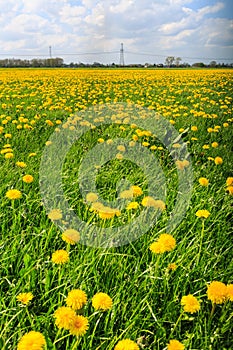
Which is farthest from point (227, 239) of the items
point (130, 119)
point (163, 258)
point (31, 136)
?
point (130, 119)

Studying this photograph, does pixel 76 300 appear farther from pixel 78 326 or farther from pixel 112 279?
pixel 112 279

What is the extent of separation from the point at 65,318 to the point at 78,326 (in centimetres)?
5

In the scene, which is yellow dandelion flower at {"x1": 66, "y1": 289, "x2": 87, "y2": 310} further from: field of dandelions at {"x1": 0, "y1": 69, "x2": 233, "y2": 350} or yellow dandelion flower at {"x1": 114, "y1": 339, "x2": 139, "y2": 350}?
yellow dandelion flower at {"x1": 114, "y1": 339, "x2": 139, "y2": 350}

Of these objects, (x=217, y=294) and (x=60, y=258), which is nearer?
(x=217, y=294)

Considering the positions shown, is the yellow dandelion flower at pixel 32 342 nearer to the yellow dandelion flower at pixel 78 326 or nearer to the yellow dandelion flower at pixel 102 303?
the yellow dandelion flower at pixel 78 326

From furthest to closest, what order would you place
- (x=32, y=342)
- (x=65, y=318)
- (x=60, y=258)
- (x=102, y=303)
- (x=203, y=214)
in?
1. (x=203, y=214)
2. (x=60, y=258)
3. (x=102, y=303)
4. (x=65, y=318)
5. (x=32, y=342)

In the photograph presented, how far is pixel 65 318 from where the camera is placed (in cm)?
115

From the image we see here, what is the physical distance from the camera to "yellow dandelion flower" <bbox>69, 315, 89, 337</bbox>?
44.4 inches

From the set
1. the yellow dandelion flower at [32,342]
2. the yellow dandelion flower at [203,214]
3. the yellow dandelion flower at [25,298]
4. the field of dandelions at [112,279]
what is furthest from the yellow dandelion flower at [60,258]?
the yellow dandelion flower at [203,214]

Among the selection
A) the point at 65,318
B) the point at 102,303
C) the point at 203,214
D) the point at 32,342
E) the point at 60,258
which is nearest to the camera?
the point at 32,342

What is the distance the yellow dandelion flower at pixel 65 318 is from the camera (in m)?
1.13

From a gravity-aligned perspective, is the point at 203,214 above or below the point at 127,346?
above

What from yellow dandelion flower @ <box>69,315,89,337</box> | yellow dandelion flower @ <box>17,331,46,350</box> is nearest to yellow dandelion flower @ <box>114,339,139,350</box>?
yellow dandelion flower @ <box>69,315,89,337</box>

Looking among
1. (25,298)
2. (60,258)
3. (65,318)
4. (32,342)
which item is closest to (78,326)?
(65,318)
